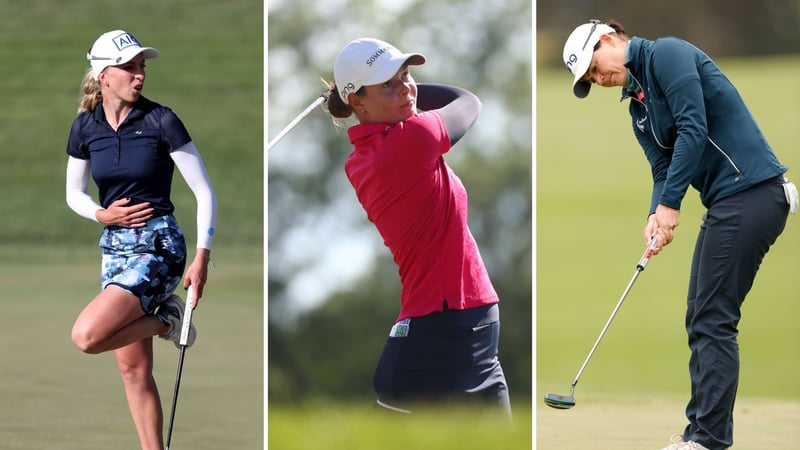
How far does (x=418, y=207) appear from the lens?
11.1ft

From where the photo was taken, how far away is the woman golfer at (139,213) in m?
3.35

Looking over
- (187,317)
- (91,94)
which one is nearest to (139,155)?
(91,94)

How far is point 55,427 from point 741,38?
6.38 m

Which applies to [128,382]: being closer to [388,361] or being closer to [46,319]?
[388,361]

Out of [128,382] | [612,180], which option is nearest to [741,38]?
[612,180]

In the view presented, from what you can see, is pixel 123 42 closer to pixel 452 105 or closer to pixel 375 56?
pixel 375 56

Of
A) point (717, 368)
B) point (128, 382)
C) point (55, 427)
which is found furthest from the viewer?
point (55, 427)

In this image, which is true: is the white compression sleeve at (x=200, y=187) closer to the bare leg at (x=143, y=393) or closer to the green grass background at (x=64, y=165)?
the bare leg at (x=143, y=393)

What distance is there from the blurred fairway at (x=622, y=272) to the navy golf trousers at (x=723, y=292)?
1.75 feet

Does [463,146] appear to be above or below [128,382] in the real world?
above

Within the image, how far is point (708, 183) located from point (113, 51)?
1.67m

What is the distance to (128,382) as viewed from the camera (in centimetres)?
341

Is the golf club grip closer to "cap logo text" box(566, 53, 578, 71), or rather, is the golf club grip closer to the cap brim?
the cap brim

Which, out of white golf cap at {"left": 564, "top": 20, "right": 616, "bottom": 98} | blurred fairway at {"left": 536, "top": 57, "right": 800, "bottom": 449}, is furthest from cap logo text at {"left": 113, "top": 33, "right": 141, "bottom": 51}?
blurred fairway at {"left": 536, "top": 57, "right": 800, "bottom": 449}
